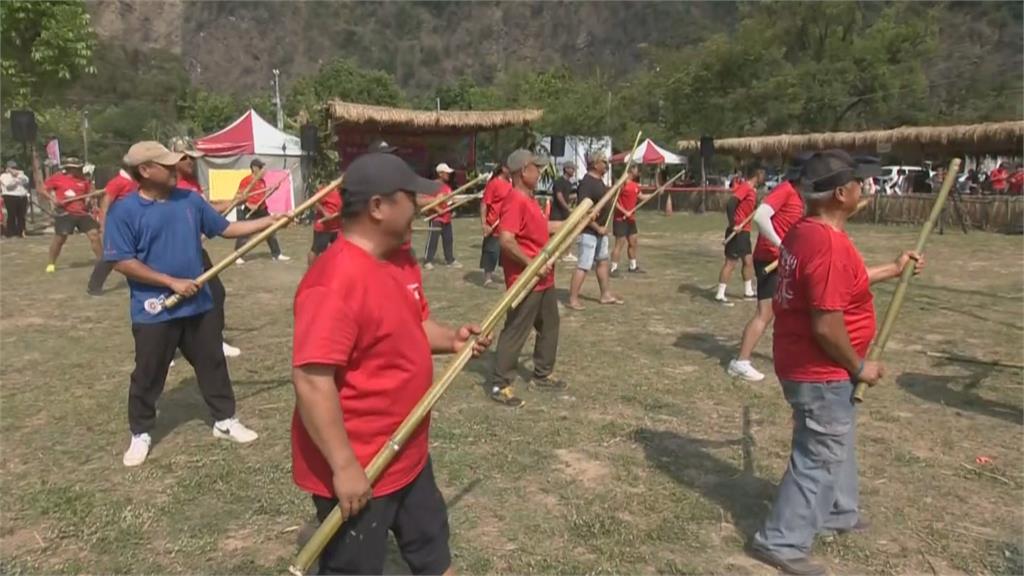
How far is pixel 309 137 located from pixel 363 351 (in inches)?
821

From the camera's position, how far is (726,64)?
1499 inches

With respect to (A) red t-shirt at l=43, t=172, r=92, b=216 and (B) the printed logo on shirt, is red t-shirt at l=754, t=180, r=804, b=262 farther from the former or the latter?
(A) red t-shirt at l=43, t=172, r=92, b=216

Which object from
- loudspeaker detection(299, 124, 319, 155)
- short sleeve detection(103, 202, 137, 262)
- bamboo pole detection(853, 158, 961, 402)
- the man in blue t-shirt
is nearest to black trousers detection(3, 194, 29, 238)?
loudspeaker detection(299, 124, 319, 155)

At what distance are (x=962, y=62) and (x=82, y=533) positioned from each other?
81.9 metres

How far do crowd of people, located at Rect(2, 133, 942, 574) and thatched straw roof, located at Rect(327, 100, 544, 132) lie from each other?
52.4 feet

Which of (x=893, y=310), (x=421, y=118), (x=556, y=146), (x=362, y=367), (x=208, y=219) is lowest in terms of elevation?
(x=893, y=310)

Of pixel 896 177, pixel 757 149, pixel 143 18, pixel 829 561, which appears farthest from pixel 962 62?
pixel 143 18

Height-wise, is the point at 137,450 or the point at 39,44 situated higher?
the point at 39,44

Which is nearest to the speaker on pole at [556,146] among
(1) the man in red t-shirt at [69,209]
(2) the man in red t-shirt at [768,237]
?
(1) the man in red t-shirt at [69,209]

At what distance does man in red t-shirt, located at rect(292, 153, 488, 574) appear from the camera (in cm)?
218

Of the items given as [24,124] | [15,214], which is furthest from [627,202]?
[24,124]

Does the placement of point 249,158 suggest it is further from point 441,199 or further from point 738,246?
point 441,199

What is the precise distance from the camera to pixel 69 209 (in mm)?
12352

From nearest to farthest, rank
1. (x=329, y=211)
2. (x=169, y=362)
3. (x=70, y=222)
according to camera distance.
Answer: (x=169, y=362) < (x=329, y=211) < (x=70, y=222)
